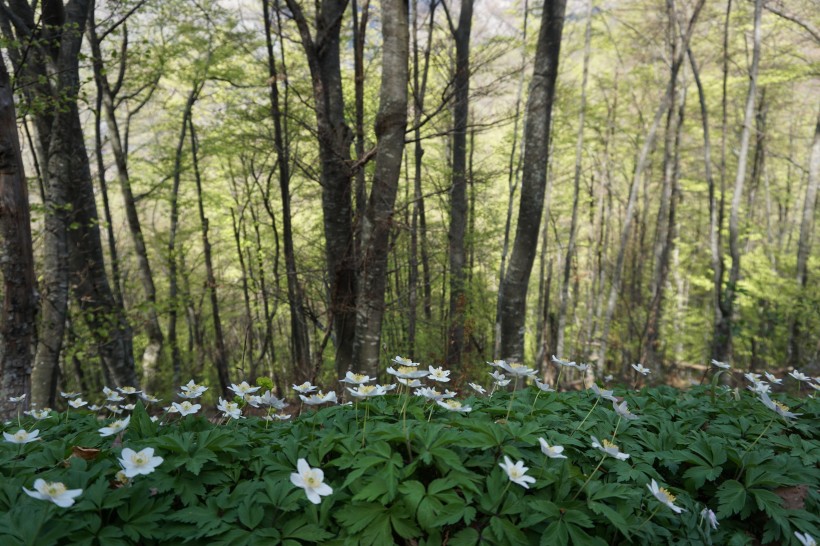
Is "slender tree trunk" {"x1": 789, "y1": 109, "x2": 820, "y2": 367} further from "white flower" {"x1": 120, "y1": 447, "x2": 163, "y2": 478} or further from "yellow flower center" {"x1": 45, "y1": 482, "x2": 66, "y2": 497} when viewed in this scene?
"yellow flower center" {"x1": 45, "y1": 482, "x2": 66, "y2": 497}

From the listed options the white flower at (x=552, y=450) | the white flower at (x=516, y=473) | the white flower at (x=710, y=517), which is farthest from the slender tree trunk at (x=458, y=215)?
the white flower at (x=516, y=473)

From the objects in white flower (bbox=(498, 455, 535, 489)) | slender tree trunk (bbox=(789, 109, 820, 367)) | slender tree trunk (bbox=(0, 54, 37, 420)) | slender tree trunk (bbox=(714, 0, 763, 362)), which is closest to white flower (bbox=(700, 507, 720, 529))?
white flower (bbox=(498, 455, 535, 489))

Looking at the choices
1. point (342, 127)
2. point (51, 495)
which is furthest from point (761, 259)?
point (51, 495)

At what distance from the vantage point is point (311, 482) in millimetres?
1238

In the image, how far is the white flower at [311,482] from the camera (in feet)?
3.94

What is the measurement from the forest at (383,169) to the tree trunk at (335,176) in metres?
0.03

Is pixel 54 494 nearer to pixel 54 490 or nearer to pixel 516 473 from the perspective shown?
pixel 54 490

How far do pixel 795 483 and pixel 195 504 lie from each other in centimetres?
199

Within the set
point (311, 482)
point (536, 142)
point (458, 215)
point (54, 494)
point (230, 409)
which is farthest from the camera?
point (458, 215)

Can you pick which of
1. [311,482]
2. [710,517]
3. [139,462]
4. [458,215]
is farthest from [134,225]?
[710,517]

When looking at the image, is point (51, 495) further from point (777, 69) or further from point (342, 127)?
point (777, 69)

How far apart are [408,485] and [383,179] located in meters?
3.46

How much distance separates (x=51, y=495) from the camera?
109 centimetres

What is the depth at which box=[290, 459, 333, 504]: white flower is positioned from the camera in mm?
1201
